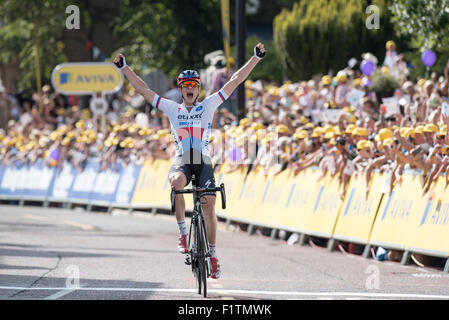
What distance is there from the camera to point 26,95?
46.5 metres

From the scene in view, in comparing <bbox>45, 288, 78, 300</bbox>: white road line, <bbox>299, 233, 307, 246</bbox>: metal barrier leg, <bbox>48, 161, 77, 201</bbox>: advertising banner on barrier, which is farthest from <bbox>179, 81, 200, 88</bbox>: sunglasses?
<bbox>48, 161, 77, 201</bbox>: advertising banner on barrier

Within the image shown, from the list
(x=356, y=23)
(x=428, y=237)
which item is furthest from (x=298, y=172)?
(x=356, y=23)

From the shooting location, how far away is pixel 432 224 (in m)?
14.4

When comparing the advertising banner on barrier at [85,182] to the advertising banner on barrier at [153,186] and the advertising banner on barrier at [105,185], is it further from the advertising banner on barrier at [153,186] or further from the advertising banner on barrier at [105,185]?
the advertising banner on barrier at [153,186]

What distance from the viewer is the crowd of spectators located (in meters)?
15.6

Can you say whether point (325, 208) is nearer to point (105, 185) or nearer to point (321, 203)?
point (321, 203)

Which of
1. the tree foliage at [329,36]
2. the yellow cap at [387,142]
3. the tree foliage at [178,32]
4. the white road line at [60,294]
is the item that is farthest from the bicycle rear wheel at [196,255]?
the tree foliage at [178,32]

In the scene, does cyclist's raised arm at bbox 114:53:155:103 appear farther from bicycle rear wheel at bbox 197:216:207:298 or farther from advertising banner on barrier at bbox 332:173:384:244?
advertising banner on barrier at bbox 332:173:384:244

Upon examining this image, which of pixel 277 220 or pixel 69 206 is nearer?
pixel 277 220

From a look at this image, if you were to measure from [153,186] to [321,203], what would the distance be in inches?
367

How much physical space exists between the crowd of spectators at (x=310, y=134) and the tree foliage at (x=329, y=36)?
11.0 ft

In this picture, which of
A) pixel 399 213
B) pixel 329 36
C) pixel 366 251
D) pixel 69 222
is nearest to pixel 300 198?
pixel 366 251

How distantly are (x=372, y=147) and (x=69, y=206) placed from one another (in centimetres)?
1608
